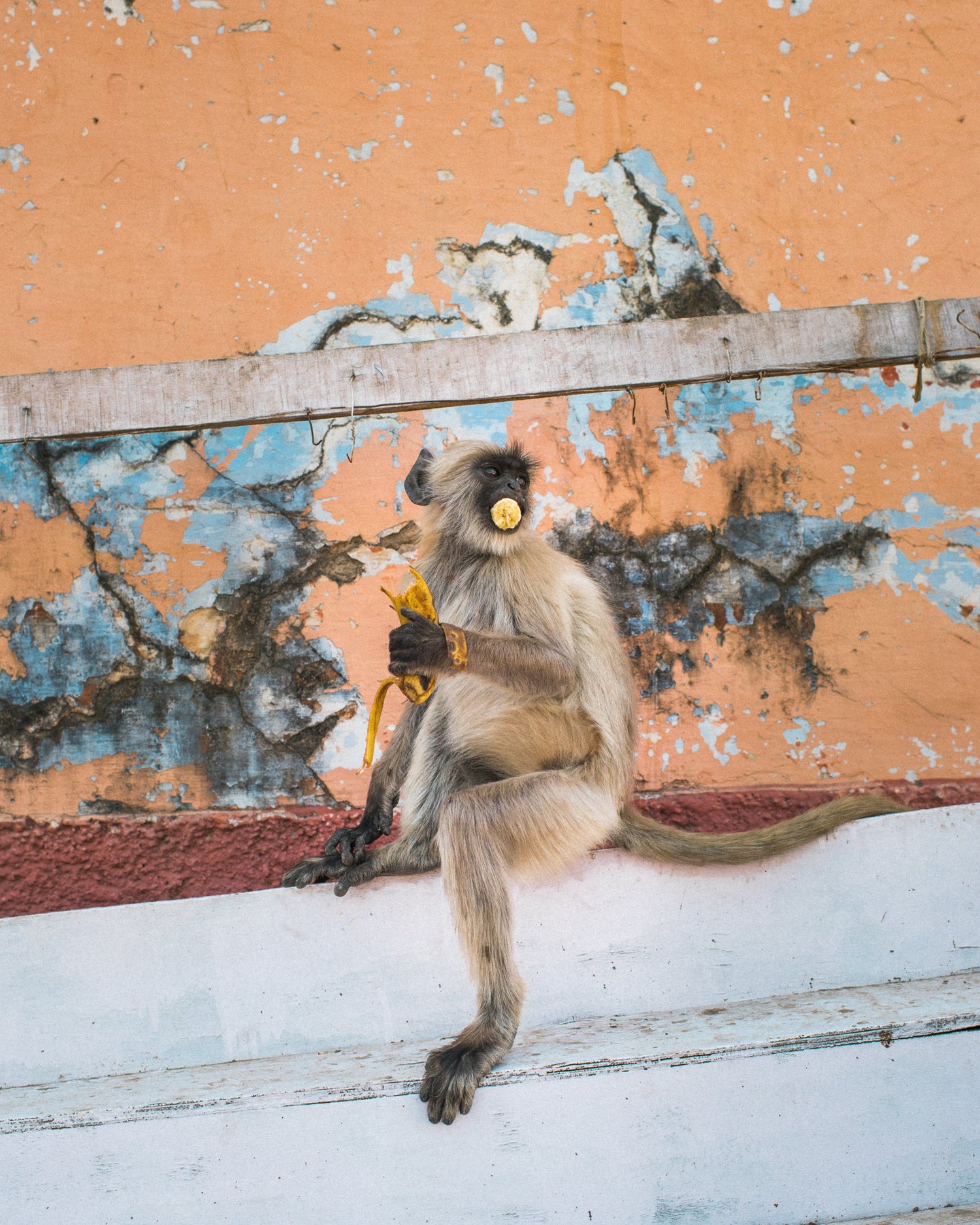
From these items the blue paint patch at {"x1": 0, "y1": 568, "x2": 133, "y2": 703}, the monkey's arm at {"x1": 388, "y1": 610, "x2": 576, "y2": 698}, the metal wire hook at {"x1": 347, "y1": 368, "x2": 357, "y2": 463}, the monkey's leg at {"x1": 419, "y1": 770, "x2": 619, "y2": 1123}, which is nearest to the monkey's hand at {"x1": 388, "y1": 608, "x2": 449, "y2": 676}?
the monkey's arm at {"x1": 388, "y1": 610, "x2": 576, "y2": 698}

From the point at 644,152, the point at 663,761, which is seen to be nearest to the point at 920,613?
the point at 663,761

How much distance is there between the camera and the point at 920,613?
2498 millimetres

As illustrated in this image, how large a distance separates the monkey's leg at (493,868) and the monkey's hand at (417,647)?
0.25 m

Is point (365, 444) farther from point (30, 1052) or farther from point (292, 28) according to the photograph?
point (30, 1052)

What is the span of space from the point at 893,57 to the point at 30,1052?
9.83ft

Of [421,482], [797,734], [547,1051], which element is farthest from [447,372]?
[547,1051]

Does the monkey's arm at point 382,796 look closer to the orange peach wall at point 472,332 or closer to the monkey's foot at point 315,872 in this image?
the monkey's foot at point 315,872

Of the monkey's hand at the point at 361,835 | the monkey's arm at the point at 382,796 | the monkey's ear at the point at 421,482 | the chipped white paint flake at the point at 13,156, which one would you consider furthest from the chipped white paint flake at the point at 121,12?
the monkey's hand at the point at 361,835

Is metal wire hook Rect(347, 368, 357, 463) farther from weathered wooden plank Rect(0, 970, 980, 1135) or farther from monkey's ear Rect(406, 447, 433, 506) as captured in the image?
weathered wooden plank Rect(0, 970, 980, 1135)

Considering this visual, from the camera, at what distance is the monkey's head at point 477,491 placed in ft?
6.06

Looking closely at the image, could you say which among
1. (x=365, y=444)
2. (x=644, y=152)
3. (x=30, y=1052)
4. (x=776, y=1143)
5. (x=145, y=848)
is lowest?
(x=776, y=1143)

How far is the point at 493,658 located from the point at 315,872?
0.58 metres

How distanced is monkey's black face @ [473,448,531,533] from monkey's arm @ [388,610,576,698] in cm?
21

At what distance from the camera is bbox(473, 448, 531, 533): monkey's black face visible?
181 centimetres
